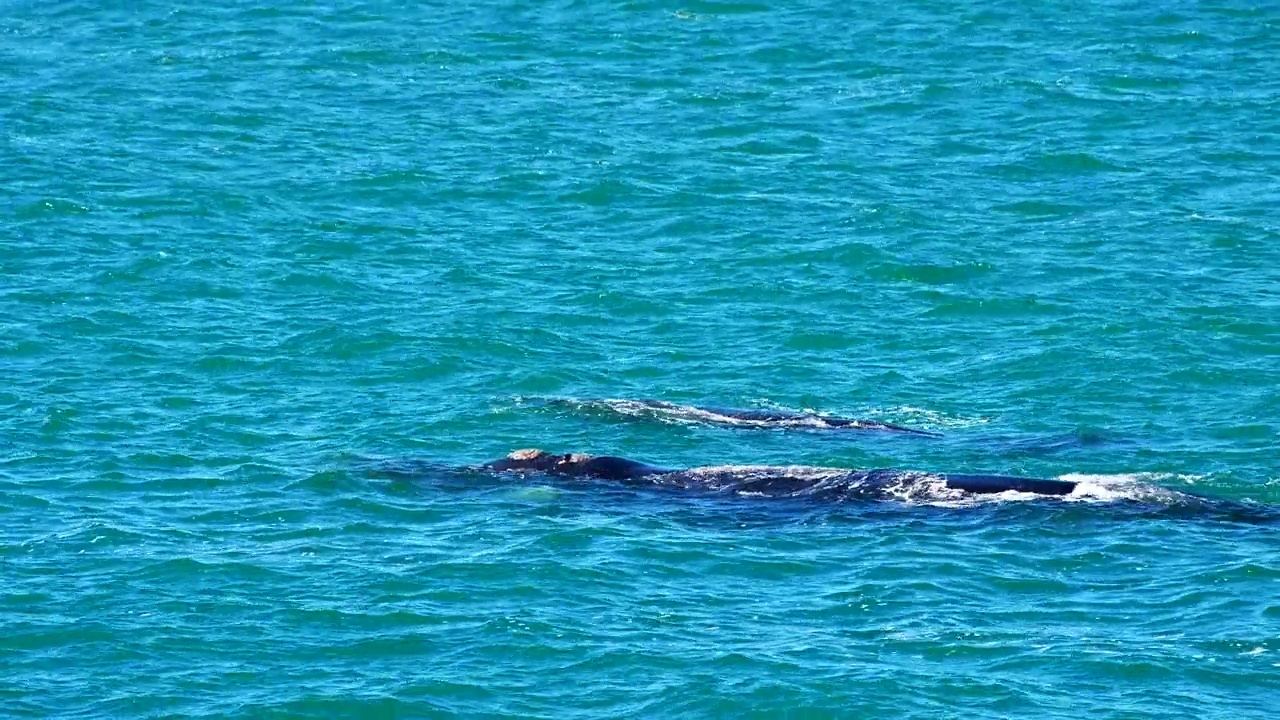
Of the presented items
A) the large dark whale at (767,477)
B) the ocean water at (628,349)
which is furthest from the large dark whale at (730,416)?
the large dark whale at (767,477)

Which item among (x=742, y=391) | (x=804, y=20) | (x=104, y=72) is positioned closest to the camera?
(x=742, y=391)

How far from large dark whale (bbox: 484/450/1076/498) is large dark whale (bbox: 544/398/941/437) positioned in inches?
128

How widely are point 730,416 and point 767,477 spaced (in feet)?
13.9

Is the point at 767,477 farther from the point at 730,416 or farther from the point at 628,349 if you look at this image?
the point at 628,349

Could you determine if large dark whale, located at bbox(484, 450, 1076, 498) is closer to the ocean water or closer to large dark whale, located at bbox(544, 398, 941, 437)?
the ocean water

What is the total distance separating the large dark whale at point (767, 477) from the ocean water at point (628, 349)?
56 centimetres

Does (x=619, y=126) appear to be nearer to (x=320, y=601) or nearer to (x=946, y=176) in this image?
(x=946, y=176)

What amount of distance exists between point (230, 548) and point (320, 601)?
2818 mm

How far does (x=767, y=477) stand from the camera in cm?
3078

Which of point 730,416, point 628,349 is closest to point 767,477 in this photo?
point 730,416

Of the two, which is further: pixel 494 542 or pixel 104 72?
pixel 104 72

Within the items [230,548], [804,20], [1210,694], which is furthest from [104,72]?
[1210,694]

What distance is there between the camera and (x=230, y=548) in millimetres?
27844

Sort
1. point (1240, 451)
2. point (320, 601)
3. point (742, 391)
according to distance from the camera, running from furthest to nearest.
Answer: point (742, 391), point (1240, 451), point (320, 601)
